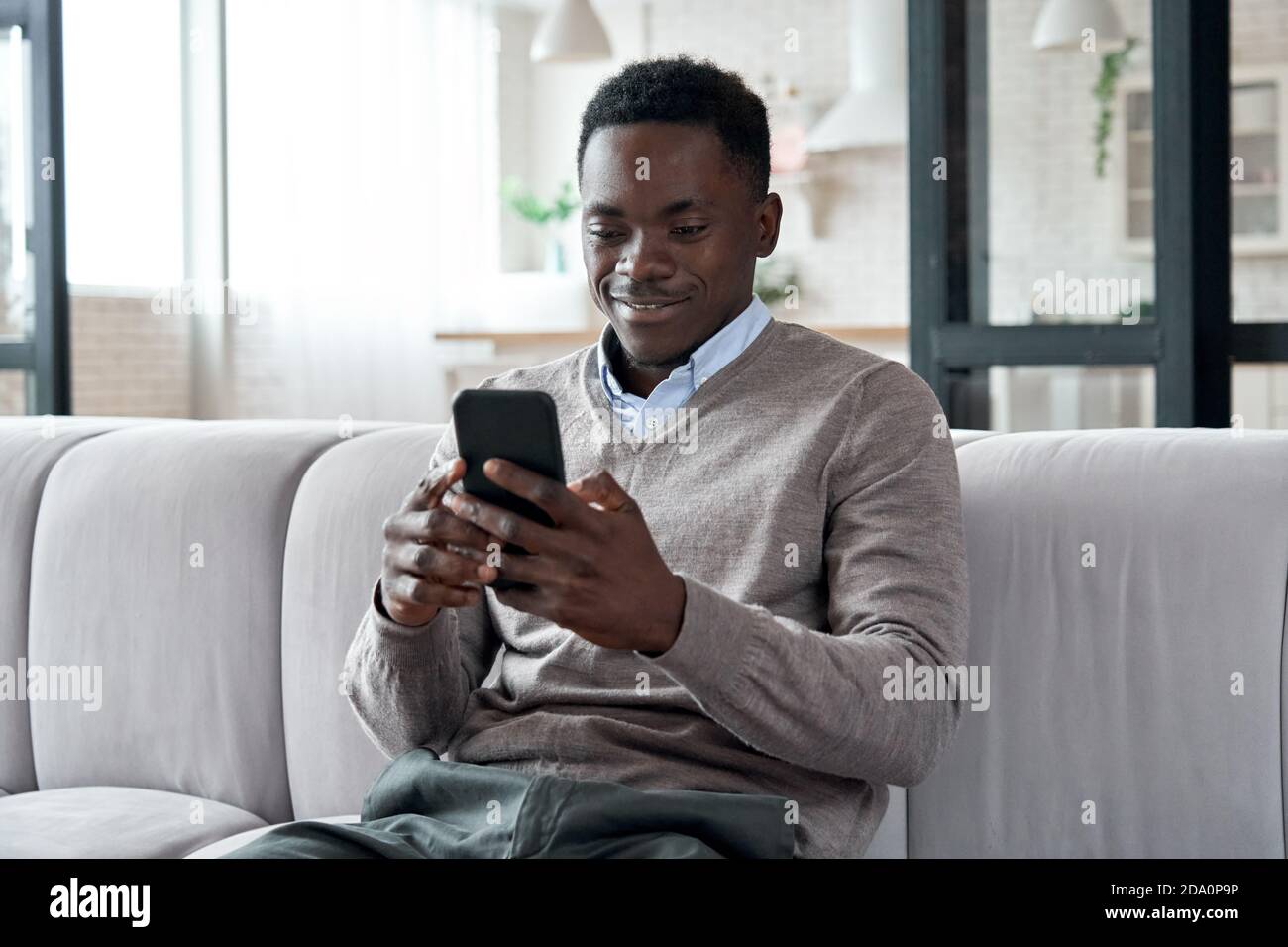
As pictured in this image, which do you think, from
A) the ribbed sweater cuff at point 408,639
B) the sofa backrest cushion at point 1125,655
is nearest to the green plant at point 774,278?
the sofa backrest cushion at point 1125,655

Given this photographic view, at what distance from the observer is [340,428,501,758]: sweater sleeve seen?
138 centimetres

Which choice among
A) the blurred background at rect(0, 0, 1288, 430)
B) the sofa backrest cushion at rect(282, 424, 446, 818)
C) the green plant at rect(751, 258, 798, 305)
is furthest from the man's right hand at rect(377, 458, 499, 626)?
the green plant at rect(751, 258, 798, 305)

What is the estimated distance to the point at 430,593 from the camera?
4.05 ft

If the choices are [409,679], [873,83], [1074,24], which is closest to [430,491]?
[409,679]

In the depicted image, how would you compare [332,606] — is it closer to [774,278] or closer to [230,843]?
[230,843]

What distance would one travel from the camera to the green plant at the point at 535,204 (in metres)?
6.90

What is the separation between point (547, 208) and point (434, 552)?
5.96 metres

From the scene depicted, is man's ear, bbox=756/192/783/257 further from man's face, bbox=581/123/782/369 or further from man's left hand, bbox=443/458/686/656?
man's left hand, bbox=443/458/686/656

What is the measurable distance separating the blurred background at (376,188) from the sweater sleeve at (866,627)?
216 centimetres

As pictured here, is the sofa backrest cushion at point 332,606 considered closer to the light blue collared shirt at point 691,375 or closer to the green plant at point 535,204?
the light blue collared shirt at point 691,375

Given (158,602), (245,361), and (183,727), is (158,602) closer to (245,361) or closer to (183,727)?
(183,727)

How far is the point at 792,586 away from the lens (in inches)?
54.2

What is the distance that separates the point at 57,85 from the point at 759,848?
285 centimetres

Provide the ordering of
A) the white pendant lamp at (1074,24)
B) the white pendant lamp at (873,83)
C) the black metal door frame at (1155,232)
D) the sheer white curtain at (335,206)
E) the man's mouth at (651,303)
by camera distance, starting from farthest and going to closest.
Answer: the white pendant lamp at (873,83) → the sheer white curtain at (335,206) → the white pendant lamp at (1074,24) → the black metal door frame at (1155,232) → the man's mouth at (651,303)
